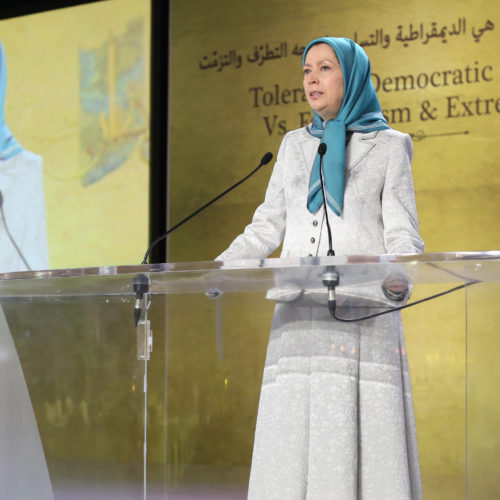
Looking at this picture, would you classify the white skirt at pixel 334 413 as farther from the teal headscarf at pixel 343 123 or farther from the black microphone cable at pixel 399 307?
the teal headscarf at pixel 343 123

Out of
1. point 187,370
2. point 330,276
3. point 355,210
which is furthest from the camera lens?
point 355,210

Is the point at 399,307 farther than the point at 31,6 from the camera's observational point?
No

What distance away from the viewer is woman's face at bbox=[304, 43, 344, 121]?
2.05 meters

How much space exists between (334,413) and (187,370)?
0.37m

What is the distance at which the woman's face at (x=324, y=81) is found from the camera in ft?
6.72

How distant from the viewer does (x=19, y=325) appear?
6.72ft

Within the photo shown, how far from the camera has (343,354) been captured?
67.6 inches

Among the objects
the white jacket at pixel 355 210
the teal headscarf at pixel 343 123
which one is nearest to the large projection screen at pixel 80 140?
the white jacket at pixel 355 210

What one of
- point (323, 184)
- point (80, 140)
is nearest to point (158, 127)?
point (80, 140)

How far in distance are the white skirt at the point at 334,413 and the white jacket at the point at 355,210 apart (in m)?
0.25

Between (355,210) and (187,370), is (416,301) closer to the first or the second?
(355,210)

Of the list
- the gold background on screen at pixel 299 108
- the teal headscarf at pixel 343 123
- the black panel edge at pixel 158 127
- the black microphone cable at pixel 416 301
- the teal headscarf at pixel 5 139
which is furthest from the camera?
the teal headscarf at pixel 5 139

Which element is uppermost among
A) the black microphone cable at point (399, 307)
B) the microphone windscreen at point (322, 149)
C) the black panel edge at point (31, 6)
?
the black panel edge at point (31, 6)

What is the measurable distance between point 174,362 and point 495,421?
74cm
